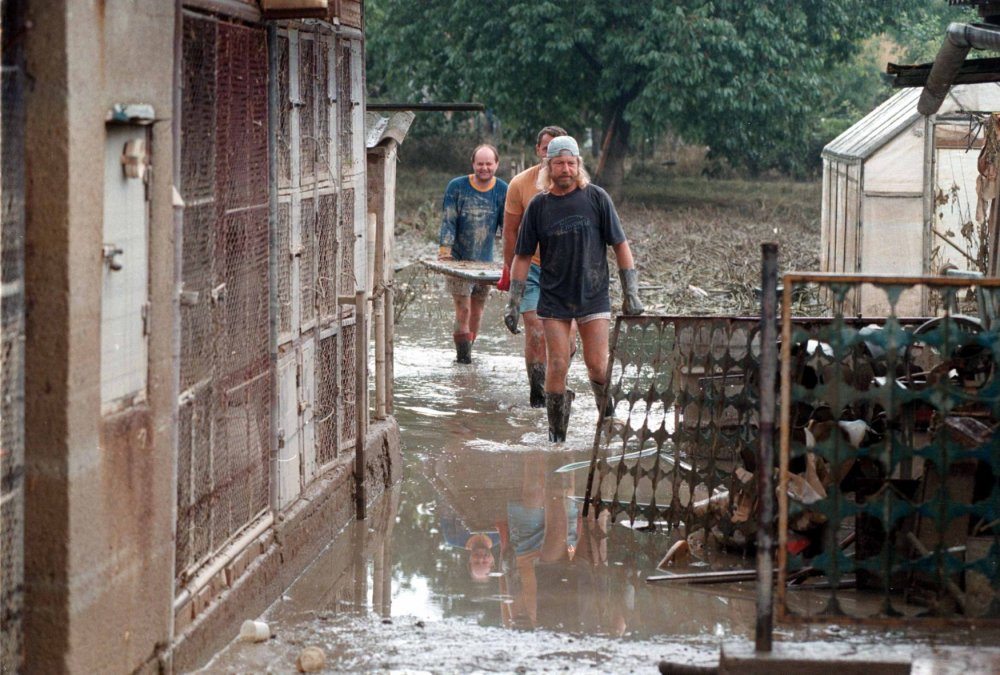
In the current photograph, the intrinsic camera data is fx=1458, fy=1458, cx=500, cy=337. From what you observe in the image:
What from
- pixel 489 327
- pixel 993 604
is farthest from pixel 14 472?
pixel 489 327

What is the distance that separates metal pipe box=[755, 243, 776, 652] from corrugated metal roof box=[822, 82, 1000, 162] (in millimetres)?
9101

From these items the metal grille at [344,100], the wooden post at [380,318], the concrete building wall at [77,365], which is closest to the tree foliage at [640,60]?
the wooden post at [380,318]

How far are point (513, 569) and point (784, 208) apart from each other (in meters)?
25.9

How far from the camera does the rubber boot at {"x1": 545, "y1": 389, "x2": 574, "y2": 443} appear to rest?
9.36 m

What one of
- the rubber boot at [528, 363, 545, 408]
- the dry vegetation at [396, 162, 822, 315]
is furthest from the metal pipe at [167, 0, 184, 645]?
the dry vegetation at [396, 162, 822, 315]

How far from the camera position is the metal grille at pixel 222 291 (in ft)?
16.6

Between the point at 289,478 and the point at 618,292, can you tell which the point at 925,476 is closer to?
the point at 289,478

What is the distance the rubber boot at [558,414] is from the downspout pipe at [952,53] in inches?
112

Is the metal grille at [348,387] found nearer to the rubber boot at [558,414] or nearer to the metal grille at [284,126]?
the metal grille at [284,126]

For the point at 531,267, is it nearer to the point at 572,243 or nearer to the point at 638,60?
the point at 572,243

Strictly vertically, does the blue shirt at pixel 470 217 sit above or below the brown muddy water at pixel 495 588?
above

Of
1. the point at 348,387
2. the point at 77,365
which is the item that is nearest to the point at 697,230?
the point at 348,387

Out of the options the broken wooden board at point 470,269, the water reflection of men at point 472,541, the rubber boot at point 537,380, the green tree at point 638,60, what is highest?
the green tree at point 638,60

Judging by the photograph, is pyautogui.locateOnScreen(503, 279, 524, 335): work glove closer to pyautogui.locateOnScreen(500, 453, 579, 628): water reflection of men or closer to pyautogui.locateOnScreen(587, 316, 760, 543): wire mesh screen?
pyautogui.locateOnScreen(500, 453, 579, 628): water reflection of men
